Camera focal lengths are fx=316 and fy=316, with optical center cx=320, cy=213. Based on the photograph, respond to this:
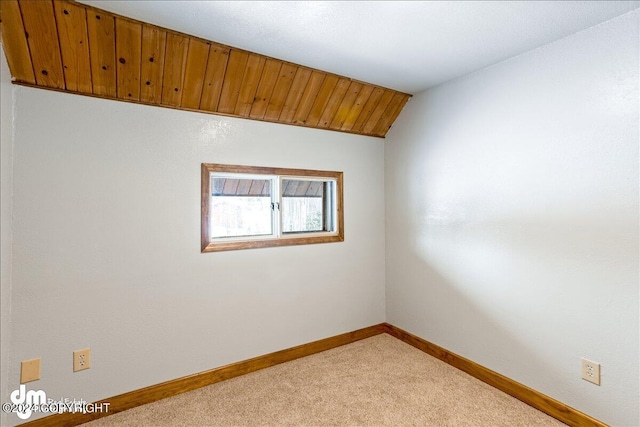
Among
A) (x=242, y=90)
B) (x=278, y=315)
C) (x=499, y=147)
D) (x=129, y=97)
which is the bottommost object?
(x=278, y=315)

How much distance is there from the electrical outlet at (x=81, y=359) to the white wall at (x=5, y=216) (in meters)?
0.30

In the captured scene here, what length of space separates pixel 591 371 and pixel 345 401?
4.84 ft

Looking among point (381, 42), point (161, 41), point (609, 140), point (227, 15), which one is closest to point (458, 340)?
point (609, 140)

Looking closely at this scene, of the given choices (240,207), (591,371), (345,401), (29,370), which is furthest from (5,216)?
(591,371)

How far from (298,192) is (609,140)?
220 centimetres

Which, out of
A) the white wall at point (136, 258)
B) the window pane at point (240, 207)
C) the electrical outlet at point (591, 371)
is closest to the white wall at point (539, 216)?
the electrical outlet at point (591, 371)

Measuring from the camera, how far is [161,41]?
1891mm

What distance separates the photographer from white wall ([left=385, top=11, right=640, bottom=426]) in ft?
5.68

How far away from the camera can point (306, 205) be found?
305 cm

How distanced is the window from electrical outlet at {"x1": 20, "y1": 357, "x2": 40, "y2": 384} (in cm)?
112

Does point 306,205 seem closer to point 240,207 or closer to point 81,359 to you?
point 240,207

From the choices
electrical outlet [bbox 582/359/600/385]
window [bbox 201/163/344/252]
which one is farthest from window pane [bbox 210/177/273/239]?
electrical outlet [bbox 582/359/600/385]

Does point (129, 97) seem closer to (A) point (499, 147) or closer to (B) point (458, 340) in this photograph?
(A) point (499, 147)

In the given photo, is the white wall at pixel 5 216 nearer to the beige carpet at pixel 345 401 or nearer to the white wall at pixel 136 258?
the white wall at pixel 136 258
